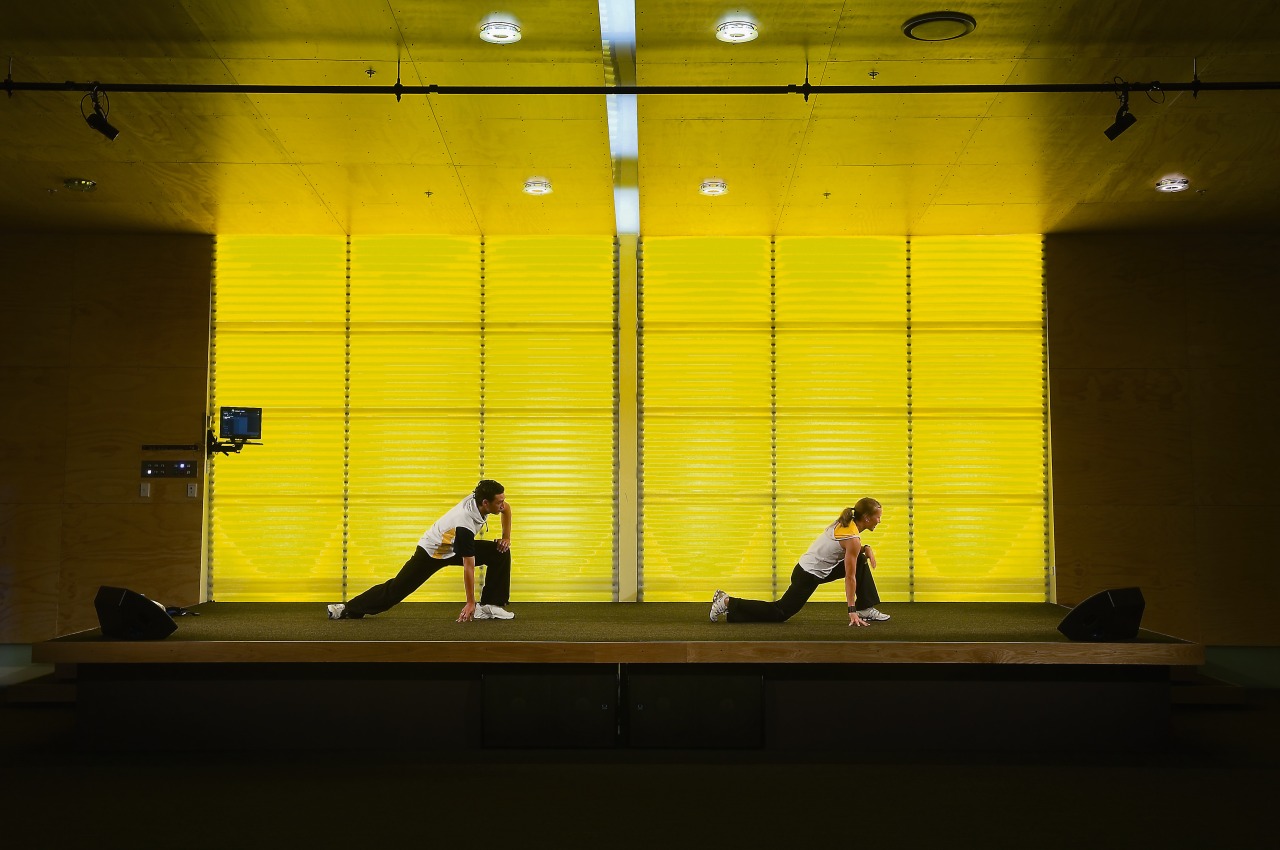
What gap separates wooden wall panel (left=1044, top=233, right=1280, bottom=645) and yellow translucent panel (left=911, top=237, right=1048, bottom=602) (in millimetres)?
254

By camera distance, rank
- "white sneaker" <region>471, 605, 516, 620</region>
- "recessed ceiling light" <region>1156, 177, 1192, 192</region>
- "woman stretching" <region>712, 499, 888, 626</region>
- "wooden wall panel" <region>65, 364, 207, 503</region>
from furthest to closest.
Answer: "wooden wall panel" <region>65, 364, 207, 503</region> → "recessed ceiling light" <region>1156, 177, 1192, 192</region> → "white sneaker" <region>471, 605, 516, 620</region> → "woman stretching" <region>712, 499, 888, 626</region>

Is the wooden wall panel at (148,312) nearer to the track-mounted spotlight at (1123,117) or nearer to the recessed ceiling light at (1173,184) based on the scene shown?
the track-mounted spotlight at (1123,117)

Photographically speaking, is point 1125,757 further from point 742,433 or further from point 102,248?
point 102,248

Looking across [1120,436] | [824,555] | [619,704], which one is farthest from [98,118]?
[1120,436]

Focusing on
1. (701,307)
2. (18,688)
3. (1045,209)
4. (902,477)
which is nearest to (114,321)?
(18,688)

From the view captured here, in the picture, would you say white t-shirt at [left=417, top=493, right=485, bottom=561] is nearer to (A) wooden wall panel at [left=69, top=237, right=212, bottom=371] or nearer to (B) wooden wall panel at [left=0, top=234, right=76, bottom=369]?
(A) wooden wall panel at [left=69, top=237, right=212, bottom=371]

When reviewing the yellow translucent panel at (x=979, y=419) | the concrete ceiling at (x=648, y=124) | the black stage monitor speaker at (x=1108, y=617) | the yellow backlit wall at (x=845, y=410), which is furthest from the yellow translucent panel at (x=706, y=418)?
the black stage monitor speaker at (x=1108, y=617)

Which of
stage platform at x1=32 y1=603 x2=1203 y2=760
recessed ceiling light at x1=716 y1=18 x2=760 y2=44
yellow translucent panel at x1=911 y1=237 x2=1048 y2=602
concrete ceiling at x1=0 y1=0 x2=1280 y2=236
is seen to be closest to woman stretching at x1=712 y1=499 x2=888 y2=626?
stage platform at x1=32 y1=603 x2=1203 y2=760

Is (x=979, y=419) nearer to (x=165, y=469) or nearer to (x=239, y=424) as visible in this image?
(x=239, y=424)

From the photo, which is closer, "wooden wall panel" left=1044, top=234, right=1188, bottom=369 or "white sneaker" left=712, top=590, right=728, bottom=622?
"white sneaker" left=712, top=590, right=728, bottom=622

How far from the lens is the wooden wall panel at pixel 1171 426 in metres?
8.45

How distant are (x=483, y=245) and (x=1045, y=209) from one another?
4597mm

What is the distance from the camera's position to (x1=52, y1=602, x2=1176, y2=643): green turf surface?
6.21 meters

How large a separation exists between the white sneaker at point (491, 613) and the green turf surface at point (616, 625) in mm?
95
